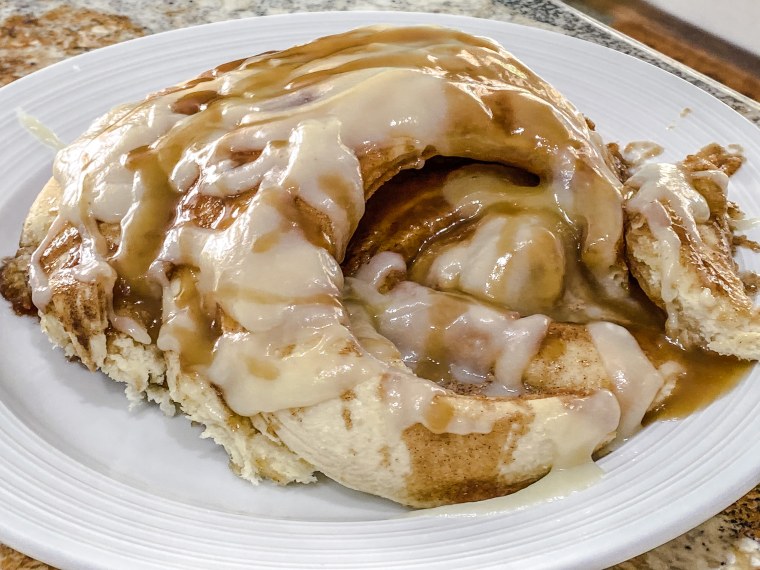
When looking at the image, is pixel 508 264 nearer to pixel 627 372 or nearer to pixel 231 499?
pixel 627 372

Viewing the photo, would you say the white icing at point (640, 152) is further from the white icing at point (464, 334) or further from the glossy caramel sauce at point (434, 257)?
the white icing at point (464, 334)

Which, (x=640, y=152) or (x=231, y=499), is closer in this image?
(x=231, y=499)

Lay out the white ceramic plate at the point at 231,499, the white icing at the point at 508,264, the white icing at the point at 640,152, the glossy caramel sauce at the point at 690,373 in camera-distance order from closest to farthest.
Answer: the white ceramic plate at the point at 231,499 < the glossy caramel sauce at the point at 690,373 < the white icing at the point at 508,264 < the white icing at the point at 640,152

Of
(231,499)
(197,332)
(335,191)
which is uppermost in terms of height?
(335,191)

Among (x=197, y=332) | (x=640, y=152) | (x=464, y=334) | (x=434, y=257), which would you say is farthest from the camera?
(x=640, y=152)

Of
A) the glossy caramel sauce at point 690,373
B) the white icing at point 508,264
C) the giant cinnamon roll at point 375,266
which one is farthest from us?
the white icing at point 508,264

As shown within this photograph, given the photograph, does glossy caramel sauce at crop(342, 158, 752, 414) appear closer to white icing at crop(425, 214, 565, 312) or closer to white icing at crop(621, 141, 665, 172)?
white icing at crop(425, 214, 565, 312)

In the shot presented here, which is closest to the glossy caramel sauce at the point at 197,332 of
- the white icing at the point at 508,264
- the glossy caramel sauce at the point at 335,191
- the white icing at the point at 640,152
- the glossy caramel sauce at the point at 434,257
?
the glossy caramel sauce at the point at 335,191

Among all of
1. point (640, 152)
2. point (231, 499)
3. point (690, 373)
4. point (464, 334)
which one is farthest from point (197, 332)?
Result: point (640, 152)

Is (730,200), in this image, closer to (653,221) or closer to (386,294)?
(653,221)

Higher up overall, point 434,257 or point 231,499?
point 434,257
